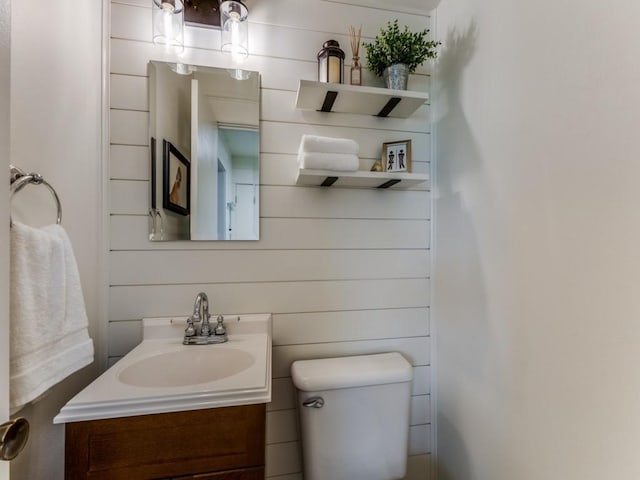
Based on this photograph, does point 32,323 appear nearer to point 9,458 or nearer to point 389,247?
point 9,458

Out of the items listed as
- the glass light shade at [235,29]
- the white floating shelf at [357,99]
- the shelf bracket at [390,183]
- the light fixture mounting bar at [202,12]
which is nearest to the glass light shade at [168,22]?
the light fixture mounting bar at [202,12]

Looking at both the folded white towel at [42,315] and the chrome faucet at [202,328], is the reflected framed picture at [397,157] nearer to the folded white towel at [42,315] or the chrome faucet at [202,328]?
the chrome faucet at [202,328]

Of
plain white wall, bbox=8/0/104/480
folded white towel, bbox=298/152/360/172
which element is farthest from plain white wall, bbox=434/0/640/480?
plain white wall, bbox=8/0/104/480

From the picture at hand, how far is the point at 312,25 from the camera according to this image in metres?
1.29

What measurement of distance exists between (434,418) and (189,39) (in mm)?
1996

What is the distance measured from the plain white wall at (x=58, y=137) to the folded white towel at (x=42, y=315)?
0.03m

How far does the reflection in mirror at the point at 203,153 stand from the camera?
1.17 m

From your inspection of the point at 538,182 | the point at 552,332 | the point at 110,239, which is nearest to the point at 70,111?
the point at 110,239

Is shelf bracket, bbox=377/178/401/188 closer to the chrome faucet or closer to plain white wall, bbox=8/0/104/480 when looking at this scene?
the chrome faucet

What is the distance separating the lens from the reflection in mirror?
46.2 inches

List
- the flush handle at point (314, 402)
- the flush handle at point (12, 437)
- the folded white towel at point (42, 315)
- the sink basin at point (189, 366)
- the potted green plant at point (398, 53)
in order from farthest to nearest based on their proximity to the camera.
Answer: the potted green plant at point (398, 53)
the flush handle at point (314, 402)
the sink basin at point (189, 366)
the folded white towel at point (42, 315)
the flush handle at point (12, 437)

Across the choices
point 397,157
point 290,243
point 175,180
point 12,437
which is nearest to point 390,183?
point 397,157

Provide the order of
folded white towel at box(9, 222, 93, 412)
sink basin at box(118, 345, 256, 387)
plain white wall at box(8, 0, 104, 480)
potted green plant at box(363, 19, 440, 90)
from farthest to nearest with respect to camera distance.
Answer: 1. potted green plant at box(363, 19, 440, 90)
2. sink basin at box(118, 345, 256, 387)
3. plain white wall at box(8, 0, 104, 480)
4. folded white towel at box(9, 222, 93, 412)

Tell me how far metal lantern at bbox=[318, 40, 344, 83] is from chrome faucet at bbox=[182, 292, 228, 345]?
1025 mm
